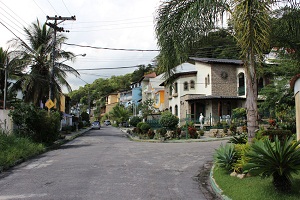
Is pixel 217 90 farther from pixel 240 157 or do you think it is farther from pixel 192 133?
pixel 240 157

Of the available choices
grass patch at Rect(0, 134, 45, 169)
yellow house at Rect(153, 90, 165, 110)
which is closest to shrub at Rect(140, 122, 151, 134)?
grass patch at Rect(0, 134, 45, 169)

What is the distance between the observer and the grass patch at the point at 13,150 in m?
12.7

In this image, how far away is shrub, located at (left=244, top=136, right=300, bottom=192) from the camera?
646 cm

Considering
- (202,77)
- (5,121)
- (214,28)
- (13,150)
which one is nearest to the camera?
(214,28)

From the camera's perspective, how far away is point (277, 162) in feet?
21.2

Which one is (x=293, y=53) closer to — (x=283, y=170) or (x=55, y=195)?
(x=283, y=170)

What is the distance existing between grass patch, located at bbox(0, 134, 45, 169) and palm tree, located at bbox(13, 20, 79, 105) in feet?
34.8

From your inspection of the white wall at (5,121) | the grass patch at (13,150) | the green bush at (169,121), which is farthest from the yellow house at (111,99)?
the grass patch at (13,150)

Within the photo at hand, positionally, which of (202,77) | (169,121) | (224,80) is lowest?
(169,121)

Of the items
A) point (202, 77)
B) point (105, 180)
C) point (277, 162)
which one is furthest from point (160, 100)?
point (277, 162)

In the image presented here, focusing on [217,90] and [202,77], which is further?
[202,77]

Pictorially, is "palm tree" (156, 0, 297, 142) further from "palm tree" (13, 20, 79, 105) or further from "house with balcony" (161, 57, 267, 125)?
"house with balcony" (161, 57, 267, 125)

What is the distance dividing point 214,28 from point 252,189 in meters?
4.90

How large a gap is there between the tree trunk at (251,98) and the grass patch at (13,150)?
8.64m
